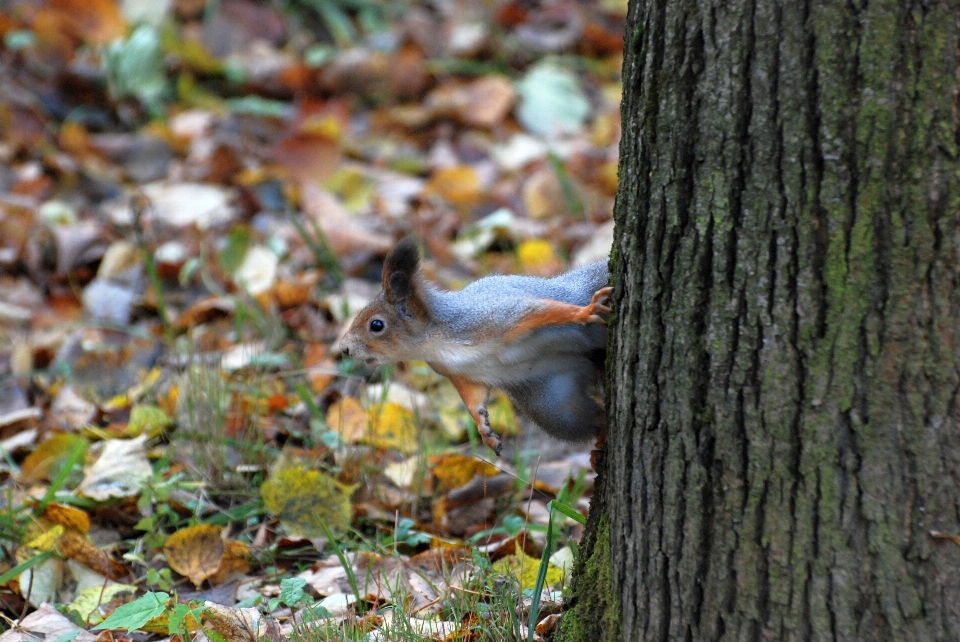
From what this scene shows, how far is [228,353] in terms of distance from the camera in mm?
3297

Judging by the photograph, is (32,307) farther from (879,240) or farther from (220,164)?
(879,240)

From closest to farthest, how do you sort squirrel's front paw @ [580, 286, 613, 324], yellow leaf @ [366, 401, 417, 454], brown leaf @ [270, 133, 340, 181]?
squirrel's front paw @ [580, 286, 613, 324], yellow leaf @ [366, 401, 417, 454], brown leaf @ [270, 133, 340, 181]

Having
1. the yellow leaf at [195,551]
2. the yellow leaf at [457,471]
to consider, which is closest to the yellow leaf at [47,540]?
the yellow leaf at [195,551]

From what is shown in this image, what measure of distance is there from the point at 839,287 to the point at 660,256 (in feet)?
0.88

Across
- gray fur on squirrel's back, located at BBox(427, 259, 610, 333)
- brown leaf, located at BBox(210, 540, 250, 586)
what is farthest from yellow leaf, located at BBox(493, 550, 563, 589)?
brown leaf, located at BBox(210, 540, 250, 586)

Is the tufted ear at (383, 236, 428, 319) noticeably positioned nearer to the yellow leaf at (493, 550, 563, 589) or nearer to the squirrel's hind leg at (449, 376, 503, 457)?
the squirrel's hind leg at (449, 376, 503, 457)

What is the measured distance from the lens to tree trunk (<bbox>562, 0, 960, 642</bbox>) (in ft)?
4.29

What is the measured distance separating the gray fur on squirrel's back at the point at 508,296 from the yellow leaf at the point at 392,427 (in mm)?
531

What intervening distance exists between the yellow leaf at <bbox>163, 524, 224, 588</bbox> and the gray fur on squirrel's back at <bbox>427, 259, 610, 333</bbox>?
2.43 feet

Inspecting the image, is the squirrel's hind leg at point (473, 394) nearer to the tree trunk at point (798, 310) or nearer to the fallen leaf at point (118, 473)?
the tree trunk at point (798, 310)

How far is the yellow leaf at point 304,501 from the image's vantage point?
8.02ft

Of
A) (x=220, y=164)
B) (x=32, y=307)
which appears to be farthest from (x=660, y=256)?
(x=220, y=164)

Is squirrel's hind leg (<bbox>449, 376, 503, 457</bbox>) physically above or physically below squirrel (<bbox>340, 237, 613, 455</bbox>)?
below

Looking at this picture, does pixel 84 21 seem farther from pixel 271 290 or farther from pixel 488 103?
pixel 271 290
